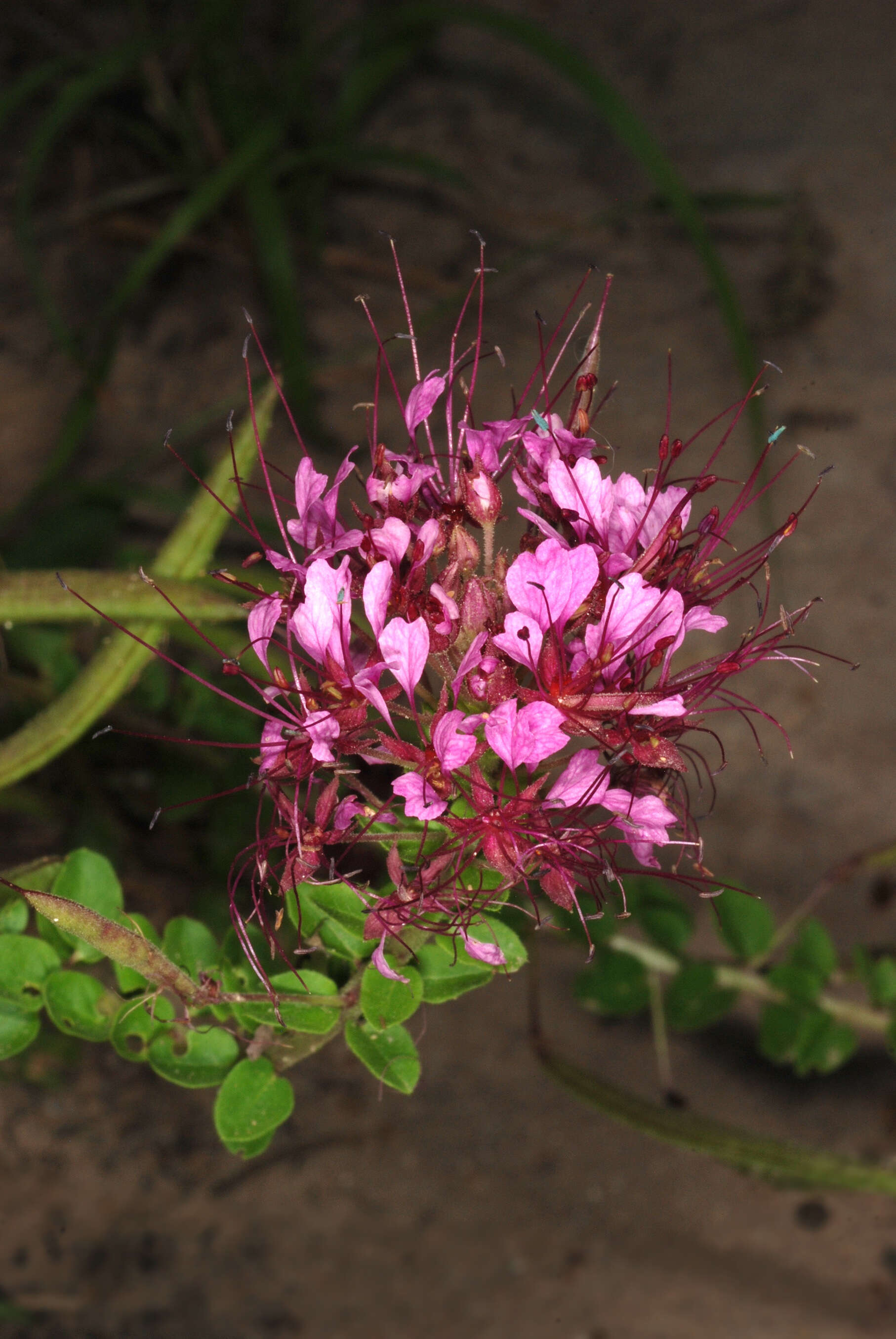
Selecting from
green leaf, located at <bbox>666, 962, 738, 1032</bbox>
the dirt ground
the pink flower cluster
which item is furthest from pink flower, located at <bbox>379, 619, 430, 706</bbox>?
green leaf, located at <bbox>666, 962, 738, 1032</bbox>

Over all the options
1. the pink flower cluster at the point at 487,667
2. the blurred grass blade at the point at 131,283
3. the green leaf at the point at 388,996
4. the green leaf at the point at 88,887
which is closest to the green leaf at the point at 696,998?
the pink flower cluster at the point at 487,667

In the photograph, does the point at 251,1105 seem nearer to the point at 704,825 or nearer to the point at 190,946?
the point at 190,946

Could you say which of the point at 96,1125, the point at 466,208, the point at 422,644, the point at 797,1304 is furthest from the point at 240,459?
the point at 466,208

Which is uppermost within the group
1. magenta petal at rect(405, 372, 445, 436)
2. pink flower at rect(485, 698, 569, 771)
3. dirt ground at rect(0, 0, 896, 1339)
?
magenta petal at rect(405, 372, 445, 436)

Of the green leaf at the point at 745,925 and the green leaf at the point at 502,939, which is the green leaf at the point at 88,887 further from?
the green leaf at the point at 745,925

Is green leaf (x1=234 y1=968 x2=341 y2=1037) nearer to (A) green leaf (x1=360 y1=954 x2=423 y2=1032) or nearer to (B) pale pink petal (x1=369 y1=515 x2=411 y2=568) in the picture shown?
(A) green leaf (x1=360 y1=954 x2=423 y2=1032)

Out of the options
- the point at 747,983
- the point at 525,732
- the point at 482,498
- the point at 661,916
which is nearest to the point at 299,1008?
the point at 525,732
